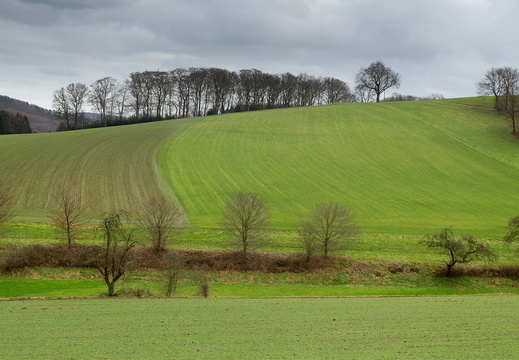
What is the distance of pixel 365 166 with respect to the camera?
2608 inches

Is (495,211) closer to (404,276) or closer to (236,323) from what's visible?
(404,276)

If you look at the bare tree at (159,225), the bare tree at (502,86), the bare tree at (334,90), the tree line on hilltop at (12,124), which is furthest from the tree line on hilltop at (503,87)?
the tree line on hilltop at (12,124)

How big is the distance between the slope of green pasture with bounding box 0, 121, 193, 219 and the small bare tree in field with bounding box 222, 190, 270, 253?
1584 cm

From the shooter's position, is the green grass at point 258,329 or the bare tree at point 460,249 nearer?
the green grass at point 258,329

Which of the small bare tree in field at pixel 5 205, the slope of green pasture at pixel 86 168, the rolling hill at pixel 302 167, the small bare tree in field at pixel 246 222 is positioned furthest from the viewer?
the slope of green pasture at pixel 86 168

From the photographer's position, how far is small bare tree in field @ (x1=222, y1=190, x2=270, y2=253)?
125 ft

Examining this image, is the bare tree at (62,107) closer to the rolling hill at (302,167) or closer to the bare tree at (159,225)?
the rolling hill at (302,167)

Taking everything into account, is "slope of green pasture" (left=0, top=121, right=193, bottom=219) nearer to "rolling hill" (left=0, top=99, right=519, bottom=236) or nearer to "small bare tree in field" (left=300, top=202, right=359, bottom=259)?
"rolling hill" (left=0, top=99, right=519, bottom=236)

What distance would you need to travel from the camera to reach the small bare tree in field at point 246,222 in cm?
3809

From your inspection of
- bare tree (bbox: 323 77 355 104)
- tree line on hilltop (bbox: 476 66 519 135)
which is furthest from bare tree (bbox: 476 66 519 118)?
bare tree (bbox: 323 77 355 104)

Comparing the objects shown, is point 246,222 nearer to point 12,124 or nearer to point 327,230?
point 327,230

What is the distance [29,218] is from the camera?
4375 cm

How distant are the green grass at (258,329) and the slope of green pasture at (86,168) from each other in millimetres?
29029

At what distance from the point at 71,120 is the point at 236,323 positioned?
373ft
